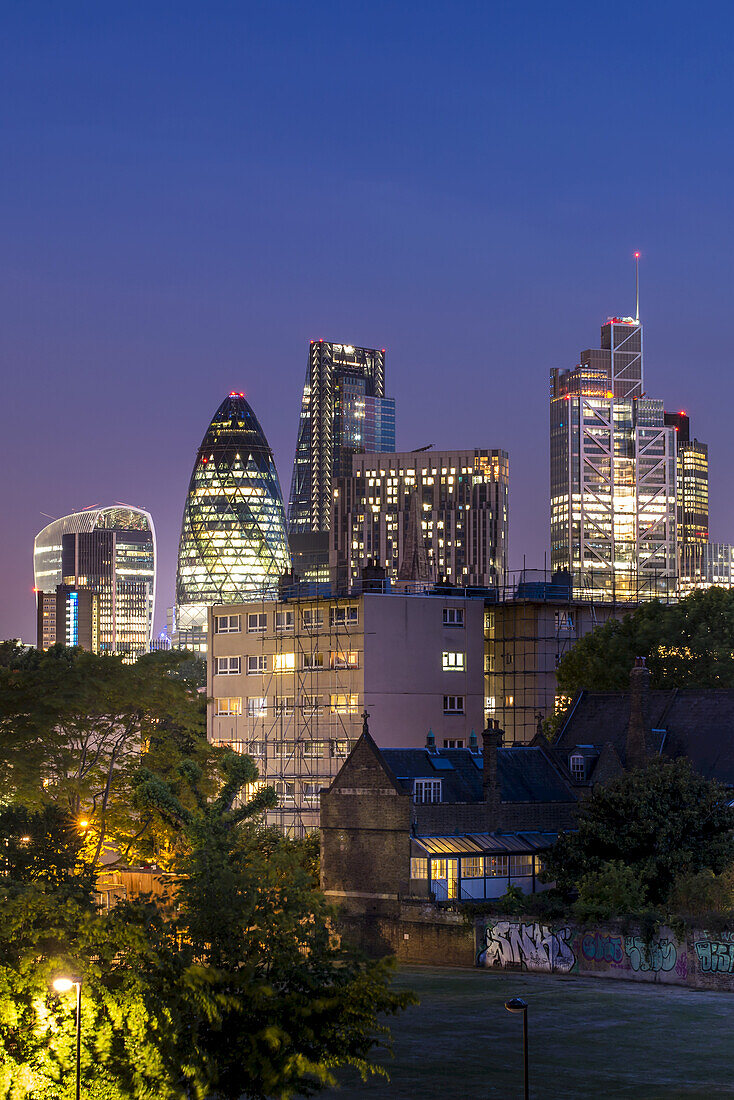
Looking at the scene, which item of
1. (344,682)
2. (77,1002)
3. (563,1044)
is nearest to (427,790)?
(563,1044)

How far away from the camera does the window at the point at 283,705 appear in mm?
125250

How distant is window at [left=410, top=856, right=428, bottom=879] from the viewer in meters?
78.5

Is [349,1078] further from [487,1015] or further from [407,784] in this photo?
[407,784]

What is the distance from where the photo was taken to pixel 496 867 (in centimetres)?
8031

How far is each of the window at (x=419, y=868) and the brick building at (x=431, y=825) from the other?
0.05 meters

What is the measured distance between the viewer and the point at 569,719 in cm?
9400

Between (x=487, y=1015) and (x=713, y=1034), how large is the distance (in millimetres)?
8975

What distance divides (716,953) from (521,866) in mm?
19087

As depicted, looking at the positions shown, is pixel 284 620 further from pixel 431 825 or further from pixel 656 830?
pixel 656 830

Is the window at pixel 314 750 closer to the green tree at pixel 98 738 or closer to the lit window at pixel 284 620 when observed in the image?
the lit window at pixel 284 620

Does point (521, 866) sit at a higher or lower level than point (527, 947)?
higher

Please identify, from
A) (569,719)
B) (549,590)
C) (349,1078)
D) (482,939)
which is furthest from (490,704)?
(349,1078)

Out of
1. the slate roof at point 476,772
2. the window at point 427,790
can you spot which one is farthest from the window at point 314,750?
the window at point 427,790

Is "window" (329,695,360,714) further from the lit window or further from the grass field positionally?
the grass field
